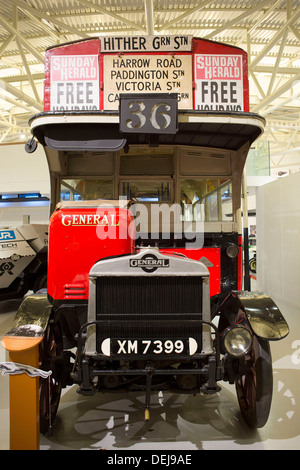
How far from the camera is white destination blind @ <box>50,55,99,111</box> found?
3072mm

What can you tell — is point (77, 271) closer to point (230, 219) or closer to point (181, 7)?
point (230, 219)

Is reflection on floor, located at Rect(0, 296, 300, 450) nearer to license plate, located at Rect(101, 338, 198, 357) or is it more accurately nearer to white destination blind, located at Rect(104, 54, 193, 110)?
license plate, located at Rect(101, 338, 198, 357)

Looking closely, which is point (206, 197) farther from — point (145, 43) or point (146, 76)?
point (145, 43)

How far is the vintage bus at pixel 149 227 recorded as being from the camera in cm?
216

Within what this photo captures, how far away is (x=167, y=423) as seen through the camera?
2.56m

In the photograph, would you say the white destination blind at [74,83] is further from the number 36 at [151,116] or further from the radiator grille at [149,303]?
the radiator grille at [149,303]

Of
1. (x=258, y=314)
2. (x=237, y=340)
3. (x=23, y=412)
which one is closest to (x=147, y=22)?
(x=258, y=314)

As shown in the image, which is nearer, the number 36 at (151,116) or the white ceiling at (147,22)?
the number 36 at (151,116)

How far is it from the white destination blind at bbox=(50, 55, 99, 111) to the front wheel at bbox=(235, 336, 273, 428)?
2326mm

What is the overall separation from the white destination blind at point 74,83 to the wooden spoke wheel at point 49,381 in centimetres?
182

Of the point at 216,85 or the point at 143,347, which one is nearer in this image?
the point at 143,347

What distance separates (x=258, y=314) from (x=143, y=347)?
0.83 metres

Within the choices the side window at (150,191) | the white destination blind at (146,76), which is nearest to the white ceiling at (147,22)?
the white destination blind at (146,76)
